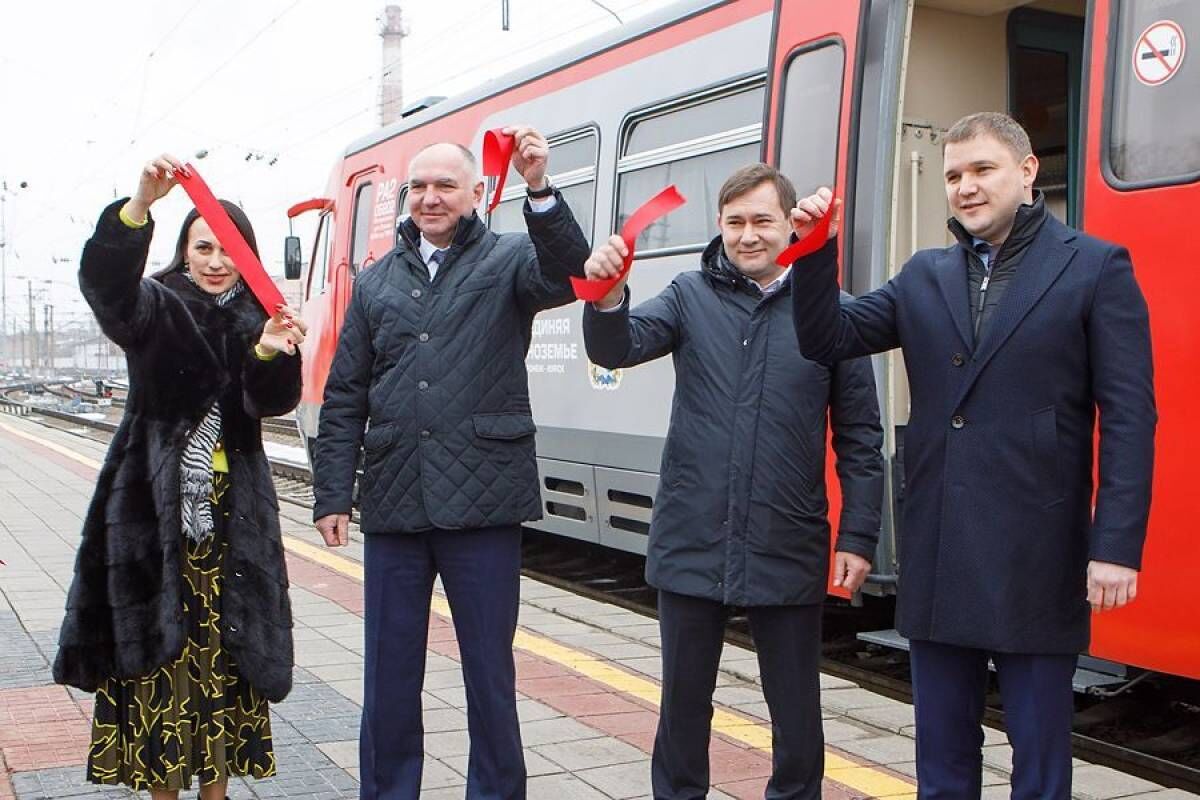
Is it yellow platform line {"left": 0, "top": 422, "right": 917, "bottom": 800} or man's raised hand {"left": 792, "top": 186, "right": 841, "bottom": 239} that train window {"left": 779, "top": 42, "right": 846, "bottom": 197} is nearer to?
yellow platform line {"left": 0, "top": 422, "right": 917, "bottom": 800}

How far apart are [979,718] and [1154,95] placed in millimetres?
2327

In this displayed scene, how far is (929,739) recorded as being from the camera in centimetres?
285

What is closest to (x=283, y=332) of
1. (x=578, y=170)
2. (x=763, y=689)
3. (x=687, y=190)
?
(x=763, y=689)

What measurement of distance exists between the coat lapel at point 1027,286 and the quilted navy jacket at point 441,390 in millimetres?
1016

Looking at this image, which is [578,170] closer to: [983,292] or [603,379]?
[603,379]

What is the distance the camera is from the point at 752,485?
3184 millimetres

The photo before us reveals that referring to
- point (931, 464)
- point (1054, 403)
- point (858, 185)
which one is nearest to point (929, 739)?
point (931, 464)

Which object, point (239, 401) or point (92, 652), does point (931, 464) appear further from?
point (92, 652)

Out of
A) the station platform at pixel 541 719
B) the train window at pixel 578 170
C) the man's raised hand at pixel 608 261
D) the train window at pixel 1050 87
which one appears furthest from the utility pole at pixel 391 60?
the man's raised hand at pixel 608 261

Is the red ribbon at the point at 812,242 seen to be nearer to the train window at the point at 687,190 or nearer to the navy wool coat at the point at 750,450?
→ the navy wool coat at the point at 750,450

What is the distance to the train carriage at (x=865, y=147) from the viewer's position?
413cm

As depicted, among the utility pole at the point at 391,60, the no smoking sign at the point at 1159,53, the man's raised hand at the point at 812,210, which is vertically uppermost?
the utility pole at the point at 391,60

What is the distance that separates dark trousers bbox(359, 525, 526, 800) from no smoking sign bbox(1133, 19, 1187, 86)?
2506 millimetres

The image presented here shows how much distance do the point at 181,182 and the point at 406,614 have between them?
1.22m
